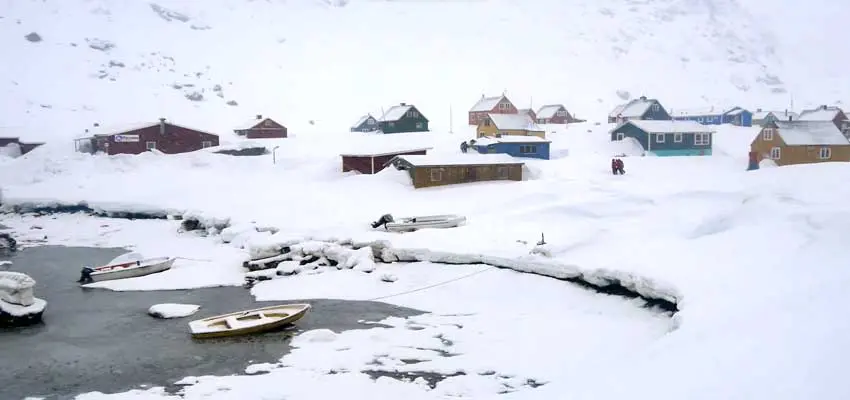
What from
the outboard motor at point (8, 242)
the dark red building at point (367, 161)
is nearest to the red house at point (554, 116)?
the dark red building at point (367, 161)

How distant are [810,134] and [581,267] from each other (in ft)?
102

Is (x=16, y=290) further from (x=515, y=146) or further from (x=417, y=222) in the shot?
(x=515, y=146)

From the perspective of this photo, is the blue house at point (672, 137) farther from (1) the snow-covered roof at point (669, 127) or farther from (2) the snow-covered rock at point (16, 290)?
(2) the snow-covered rock at point (16, 290)

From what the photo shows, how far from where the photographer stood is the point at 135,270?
96.2 ft

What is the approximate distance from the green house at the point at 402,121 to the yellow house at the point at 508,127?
25.8 feet

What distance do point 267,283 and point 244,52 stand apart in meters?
86.0

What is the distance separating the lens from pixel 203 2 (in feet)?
403

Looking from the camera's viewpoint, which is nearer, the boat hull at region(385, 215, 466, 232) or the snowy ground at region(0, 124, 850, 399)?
A: the snowy ground at region(0, 124, 850, 399)

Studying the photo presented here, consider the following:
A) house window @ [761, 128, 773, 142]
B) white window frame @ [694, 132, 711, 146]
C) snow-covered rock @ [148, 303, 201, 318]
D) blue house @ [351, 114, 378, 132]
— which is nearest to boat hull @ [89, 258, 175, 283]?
snow-covered rock @ [148, 303, 201, 318]

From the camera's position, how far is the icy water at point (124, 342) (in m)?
17.6

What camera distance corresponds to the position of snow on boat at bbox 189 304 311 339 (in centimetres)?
2109

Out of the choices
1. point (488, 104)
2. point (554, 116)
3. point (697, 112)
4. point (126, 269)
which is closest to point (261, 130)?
point (488, 104)

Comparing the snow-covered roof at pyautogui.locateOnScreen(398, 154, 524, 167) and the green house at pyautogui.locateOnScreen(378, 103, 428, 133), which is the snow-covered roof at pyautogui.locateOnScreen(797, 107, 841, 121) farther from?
the snow-covered roof at pyautogui.locateOnScreen(398, 154, 524, 167)

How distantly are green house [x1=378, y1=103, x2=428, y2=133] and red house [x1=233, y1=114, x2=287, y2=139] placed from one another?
10.1 meters
